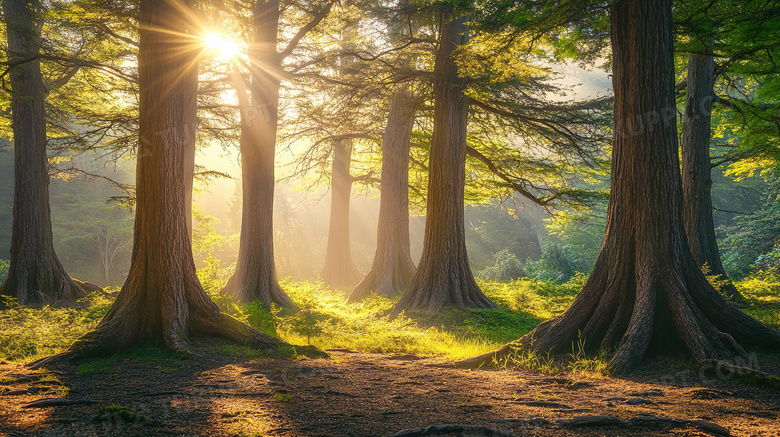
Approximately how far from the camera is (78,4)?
7.42 metres

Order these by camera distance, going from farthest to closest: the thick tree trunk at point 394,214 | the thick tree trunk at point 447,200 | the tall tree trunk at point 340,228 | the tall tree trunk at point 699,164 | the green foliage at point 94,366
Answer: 1. the tall tree trunk at point 340,228
2. the thick tree trunk at point 394,214
3. the tall tree trunk at point 699,164
4. the thick tree trunk at point 447,200
5. the green foliage at point 94,366

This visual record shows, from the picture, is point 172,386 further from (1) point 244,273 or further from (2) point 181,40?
(1) point 244,273

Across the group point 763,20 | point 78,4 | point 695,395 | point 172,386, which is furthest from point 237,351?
point 763,20

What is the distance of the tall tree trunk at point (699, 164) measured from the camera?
11.0 m

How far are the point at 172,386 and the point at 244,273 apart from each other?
698 cm

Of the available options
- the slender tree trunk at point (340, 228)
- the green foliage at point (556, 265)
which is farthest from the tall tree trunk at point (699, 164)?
the green foliage at point (556, 265)

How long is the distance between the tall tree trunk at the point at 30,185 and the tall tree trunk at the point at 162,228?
7375 mm

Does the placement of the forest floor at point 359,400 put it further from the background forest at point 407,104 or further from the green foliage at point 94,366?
the background forest at point 407,104

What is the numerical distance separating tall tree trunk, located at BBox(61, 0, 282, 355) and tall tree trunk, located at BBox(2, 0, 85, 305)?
7375 mm

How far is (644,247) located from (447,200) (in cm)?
532

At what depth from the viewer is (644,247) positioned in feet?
16.7

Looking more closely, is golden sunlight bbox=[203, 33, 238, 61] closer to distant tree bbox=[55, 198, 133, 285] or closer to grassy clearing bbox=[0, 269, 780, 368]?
grassy clearing bbox=[0, 269, 780, 368]

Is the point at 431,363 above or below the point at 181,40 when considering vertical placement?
below

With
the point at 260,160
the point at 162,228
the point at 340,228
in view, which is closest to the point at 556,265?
the point at 340,228
